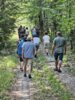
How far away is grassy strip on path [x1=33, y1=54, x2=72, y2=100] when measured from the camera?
12.0 meters

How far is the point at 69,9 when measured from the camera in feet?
90.9

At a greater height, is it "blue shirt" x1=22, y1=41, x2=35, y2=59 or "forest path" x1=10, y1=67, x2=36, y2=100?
"blue shirt" x1=22, y1=41, x2=35, y2=59

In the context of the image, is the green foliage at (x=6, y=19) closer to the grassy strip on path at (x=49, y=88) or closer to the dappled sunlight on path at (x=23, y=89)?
the grassy strip on path at (x=49, y=88)

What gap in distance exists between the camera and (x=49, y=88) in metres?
13.8

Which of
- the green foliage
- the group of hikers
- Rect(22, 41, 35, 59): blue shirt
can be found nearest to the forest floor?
the group of hikers

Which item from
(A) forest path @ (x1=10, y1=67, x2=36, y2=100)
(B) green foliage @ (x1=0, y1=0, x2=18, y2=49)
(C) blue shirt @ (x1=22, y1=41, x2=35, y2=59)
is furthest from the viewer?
(B) green foliage @ (x1=0, y1=0, x2=18, y2=49)

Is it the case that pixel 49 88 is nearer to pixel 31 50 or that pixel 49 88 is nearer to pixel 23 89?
pixel 23 89

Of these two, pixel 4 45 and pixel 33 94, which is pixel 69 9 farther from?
pixel 33 94

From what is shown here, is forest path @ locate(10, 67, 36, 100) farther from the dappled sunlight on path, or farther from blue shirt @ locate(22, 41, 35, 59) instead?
blue shirt @ locate(22, 41, 35, 59)

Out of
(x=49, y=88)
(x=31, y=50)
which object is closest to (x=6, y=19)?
(x=31, y=50)

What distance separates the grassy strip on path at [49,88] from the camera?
11953 mm

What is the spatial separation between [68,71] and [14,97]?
7.50m

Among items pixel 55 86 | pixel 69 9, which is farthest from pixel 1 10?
pixel 55 86

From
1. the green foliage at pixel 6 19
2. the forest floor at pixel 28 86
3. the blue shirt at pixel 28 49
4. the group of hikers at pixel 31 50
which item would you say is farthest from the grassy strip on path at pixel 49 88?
the green foliage at pixel 6 19
